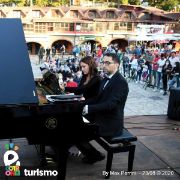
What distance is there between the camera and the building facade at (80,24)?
50.1 metres

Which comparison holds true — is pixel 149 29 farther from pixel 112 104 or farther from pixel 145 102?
pixel 112 104

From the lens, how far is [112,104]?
14.4 ft

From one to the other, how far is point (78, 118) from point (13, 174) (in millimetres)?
1538

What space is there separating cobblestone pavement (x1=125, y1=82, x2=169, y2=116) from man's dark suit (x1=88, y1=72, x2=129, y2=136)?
469 centimetres

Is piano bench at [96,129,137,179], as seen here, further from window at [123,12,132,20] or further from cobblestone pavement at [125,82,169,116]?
window at [123,12,132,20]

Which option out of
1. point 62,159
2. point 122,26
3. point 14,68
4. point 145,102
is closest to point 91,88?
point 62,159

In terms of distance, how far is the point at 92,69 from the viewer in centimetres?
507

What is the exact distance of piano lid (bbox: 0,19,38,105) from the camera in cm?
373

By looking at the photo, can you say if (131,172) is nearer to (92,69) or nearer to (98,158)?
(98,158)

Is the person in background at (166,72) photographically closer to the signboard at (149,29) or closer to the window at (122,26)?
the signboard at (149,29)

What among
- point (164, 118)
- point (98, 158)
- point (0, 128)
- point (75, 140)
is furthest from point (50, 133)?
point (164, 118)

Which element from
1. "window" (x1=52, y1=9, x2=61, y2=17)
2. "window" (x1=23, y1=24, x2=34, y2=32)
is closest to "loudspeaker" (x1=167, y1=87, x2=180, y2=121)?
"window" (x1=23, y1=24, x2=34, y2=32)

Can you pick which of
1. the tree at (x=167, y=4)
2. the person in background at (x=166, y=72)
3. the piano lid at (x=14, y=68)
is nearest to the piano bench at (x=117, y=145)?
the piano lid at (x=14, y=68)

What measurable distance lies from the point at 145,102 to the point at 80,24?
136 ft
